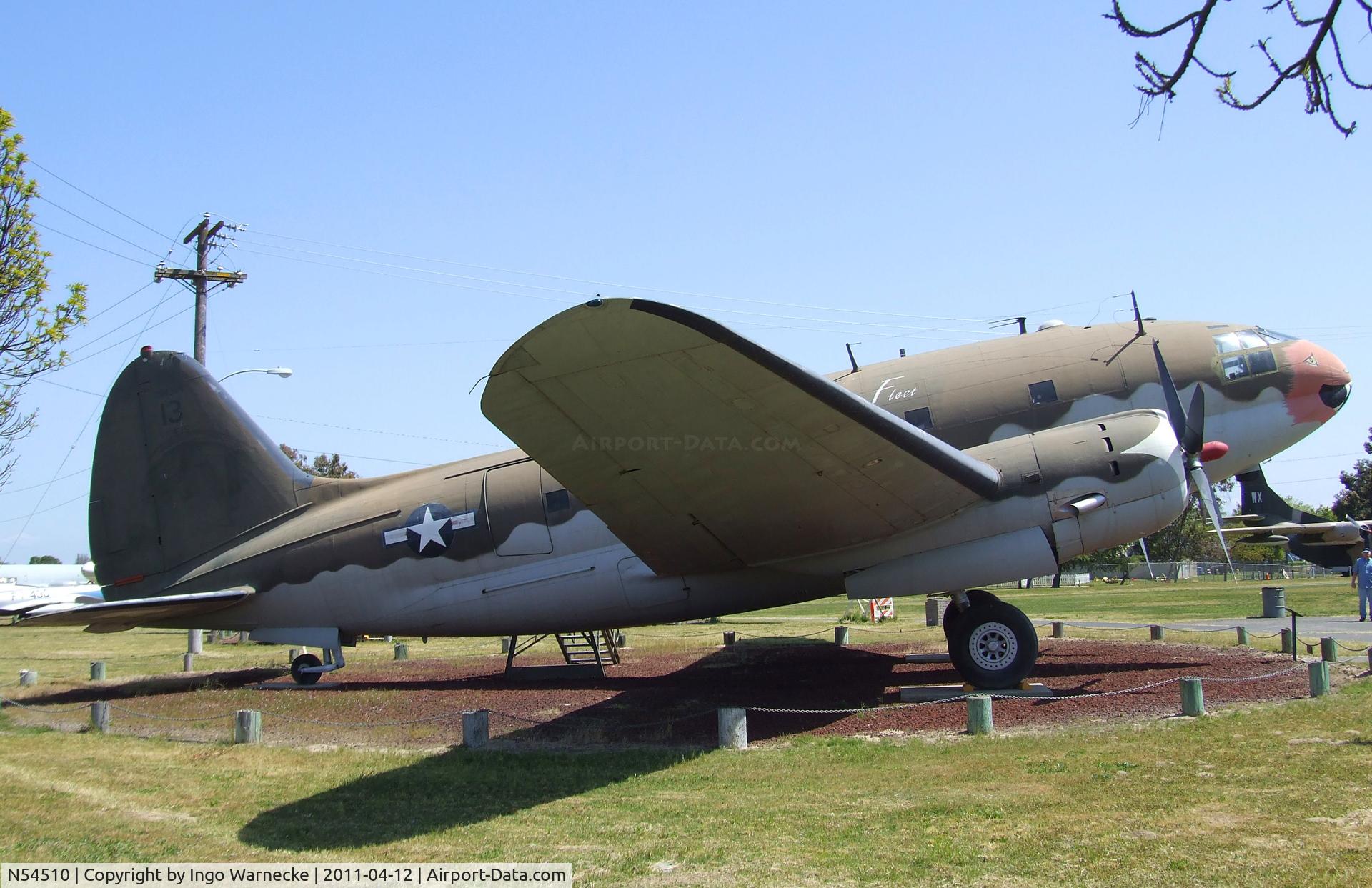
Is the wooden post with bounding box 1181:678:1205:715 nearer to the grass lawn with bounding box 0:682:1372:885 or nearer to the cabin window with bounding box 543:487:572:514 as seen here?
the grass lawn with bounding box 0:682:1372:885

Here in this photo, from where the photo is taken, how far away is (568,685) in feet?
47.7

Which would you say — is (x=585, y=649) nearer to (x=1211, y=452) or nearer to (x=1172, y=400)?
(x=1172, y=400)

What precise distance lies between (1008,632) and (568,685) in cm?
654

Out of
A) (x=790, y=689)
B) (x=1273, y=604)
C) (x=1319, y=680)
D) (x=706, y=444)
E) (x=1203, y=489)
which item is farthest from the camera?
(x=1273, y=604)

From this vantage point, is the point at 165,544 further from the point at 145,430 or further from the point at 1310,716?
the point at 1310,716

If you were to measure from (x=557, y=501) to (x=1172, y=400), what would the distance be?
26.7ft

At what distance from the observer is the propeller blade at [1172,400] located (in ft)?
39.5

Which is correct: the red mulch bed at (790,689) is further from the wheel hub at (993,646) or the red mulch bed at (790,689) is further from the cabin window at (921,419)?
the cabin window at (921,419)

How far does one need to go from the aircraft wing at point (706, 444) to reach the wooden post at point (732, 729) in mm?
2216

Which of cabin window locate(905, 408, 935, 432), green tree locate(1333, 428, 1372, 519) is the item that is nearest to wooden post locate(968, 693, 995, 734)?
cabin window locate(905, 408, 935, 432)

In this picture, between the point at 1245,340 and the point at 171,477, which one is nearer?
the point at 1245,340

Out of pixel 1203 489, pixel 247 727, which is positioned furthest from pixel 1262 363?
pixel 247 727

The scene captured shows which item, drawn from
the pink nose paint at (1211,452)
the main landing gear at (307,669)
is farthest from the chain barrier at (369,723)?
the pink nose paint at (1211,452)

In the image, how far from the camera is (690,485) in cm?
1016
